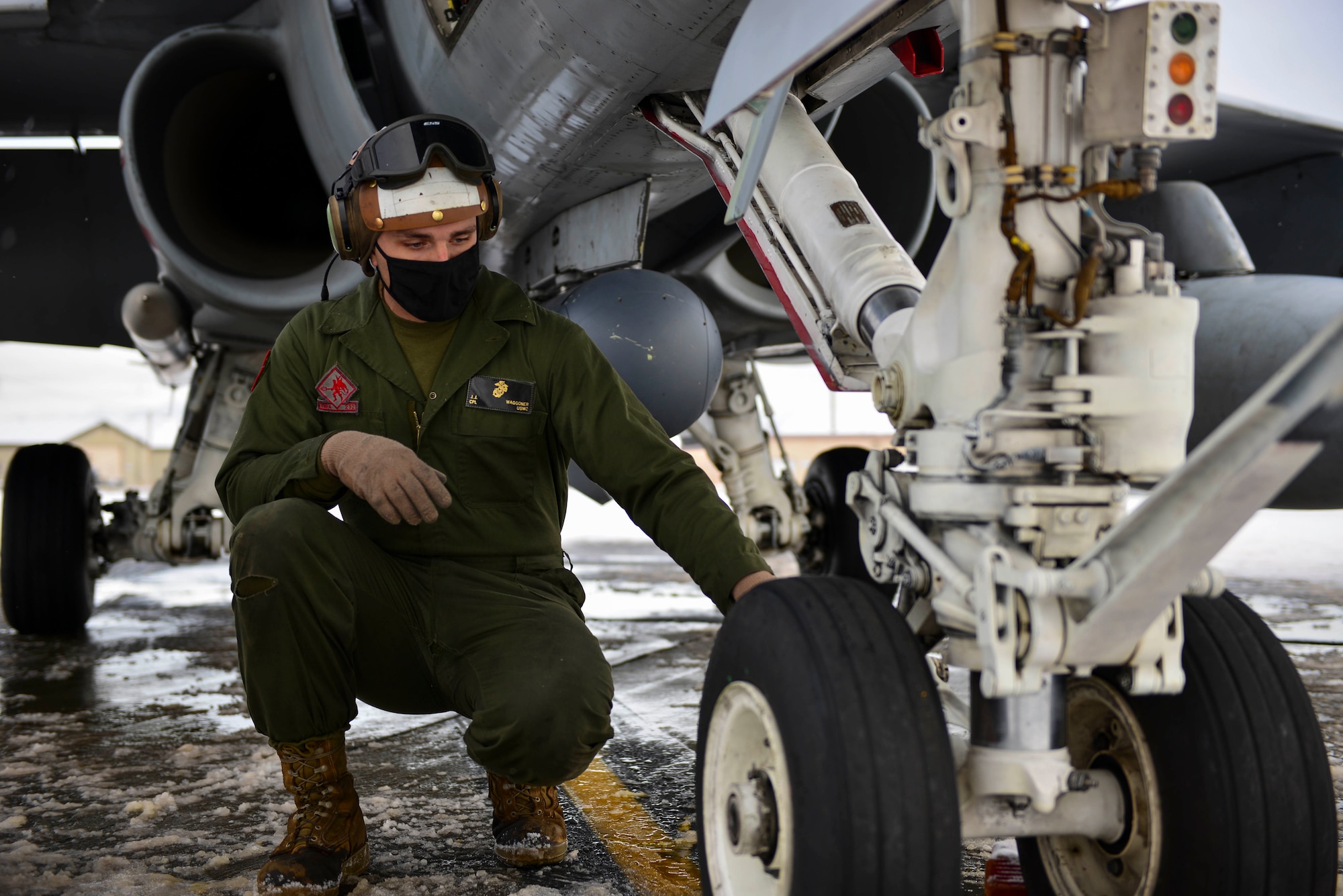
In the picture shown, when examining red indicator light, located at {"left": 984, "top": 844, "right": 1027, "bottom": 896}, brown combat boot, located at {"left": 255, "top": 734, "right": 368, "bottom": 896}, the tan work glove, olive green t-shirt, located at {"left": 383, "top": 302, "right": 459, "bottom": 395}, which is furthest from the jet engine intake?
red indicator light, located at {"left": 984, "top": 844, "right": 1027, "bottom": 896}

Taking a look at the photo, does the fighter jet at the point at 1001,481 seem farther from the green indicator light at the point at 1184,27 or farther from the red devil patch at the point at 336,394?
the red devil patch at the point at 336,394

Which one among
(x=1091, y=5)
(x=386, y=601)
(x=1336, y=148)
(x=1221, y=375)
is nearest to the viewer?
(x=1091, y=5)

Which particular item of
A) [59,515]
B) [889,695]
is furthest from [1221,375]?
[59,515]

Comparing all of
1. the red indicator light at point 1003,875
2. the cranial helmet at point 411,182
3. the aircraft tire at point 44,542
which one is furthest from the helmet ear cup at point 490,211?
the aircraft tire at point 44,542

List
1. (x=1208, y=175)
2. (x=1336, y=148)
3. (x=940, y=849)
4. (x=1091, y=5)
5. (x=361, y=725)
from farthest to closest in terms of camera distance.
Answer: (x=1208, y=175), (x=1336, y=148), (x=361, y=725), (x=1091, y=5), (x=940, y=849)

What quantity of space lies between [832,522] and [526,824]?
332 cm

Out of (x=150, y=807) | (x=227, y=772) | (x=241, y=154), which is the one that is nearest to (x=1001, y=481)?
(x=150, y=807)

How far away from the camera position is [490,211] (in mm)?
2172

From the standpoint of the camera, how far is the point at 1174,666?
1.28m

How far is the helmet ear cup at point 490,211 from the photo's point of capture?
2.15 m

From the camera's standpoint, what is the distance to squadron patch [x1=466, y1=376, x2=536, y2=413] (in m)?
2.09

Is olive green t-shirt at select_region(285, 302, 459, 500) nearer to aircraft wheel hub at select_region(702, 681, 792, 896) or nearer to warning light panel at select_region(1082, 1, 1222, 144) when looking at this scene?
aircraft wheel hub at select_region(702, 681, 792, 896)

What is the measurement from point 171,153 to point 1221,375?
354cm

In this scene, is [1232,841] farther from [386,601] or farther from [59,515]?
[59,515]
